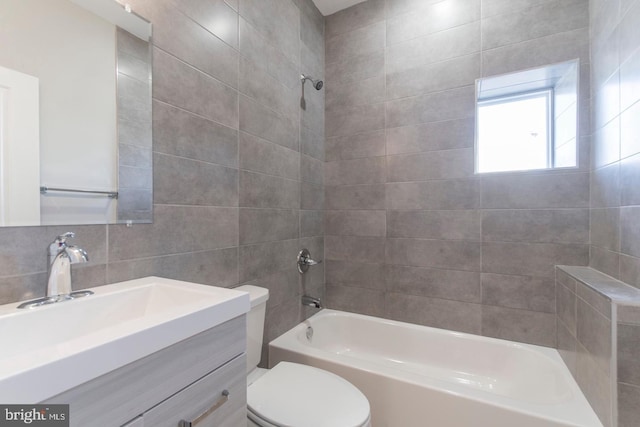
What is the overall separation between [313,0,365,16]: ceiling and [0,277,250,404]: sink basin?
7.84 ft

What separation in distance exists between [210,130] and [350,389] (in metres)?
1.36

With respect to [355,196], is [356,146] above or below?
above

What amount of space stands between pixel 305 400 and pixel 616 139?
6.09 ft

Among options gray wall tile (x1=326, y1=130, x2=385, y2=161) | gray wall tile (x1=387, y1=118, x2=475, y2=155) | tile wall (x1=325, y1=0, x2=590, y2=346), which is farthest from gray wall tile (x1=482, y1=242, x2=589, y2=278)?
gray wall tile (x1=326, y1=130, x2=385, y2=161)

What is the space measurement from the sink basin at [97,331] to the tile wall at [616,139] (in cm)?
163

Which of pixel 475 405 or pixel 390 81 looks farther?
pixel 390 81

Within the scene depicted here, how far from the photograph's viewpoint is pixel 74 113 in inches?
36.7

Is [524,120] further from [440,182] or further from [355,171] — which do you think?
[355,171]

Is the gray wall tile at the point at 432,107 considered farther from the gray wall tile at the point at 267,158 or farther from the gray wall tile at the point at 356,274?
the gray wall tile at the point at 356,274

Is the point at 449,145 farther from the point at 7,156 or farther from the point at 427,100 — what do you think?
the point at 7,156

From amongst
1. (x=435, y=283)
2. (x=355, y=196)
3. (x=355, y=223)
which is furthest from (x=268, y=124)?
(x=435, y=283)

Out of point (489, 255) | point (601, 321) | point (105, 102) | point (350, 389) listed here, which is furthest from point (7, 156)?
point (489, 255)

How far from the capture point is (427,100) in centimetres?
205

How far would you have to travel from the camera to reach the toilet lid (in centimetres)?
107
